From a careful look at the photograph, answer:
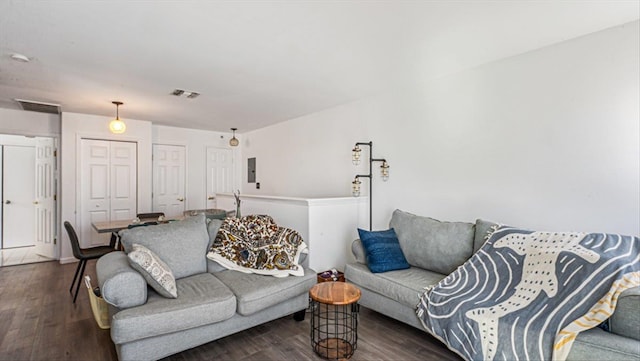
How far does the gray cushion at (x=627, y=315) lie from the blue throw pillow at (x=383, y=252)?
1484 millimetres

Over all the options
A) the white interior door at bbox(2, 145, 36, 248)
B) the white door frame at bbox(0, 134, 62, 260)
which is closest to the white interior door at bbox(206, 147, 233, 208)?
Answer: the white door frame at bbox(0, 134, 62, 260)

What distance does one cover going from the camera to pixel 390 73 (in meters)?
3.36

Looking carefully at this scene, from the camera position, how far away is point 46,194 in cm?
526

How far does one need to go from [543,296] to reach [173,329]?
239 cm

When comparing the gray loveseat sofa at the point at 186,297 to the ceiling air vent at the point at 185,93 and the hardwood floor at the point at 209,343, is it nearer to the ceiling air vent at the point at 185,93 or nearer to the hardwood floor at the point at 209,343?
the hardwood floor at the point at 209,343

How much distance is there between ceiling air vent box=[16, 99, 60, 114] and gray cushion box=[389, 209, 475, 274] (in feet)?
17.0

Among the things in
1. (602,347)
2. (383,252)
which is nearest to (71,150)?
(383,252)

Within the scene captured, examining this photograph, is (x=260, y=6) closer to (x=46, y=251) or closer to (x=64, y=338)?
(x=64, y=338)

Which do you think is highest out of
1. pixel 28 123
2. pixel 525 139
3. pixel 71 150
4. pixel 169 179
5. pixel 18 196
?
pixel 28 123

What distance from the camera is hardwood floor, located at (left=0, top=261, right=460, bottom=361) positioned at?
2318mm

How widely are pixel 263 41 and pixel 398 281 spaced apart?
2.28 m

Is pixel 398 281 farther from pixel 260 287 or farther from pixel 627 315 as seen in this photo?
pixel 627 315

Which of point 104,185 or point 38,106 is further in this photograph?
point 104,185

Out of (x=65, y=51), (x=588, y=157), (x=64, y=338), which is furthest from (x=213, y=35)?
(x=588, y=157)
